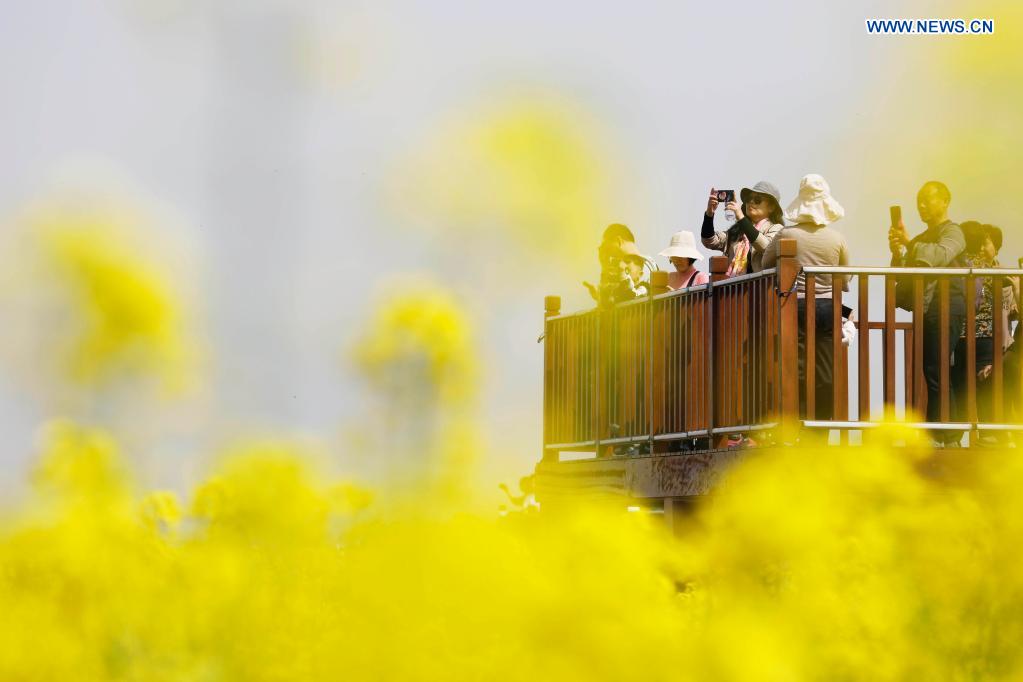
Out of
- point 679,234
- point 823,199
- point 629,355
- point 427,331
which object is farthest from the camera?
point 629,355

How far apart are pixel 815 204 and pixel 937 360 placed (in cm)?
94

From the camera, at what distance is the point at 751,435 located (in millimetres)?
9078

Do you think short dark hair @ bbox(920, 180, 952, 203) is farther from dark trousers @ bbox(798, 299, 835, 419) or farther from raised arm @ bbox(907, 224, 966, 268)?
dark trousers @ bbox(798, 299, 835, 419)

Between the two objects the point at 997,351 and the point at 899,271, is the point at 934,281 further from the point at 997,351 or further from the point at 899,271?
the point at 997,351

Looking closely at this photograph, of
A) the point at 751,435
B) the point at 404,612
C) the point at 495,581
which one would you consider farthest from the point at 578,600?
the point at 751,435

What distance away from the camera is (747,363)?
29.8 ft

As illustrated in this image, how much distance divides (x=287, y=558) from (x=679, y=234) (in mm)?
3707

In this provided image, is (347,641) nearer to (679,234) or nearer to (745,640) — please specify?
(745,640)

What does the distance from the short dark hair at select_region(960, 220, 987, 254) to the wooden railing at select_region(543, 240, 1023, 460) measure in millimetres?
661

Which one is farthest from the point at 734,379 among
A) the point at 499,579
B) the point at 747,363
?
the point at 499,579

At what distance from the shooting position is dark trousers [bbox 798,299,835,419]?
8703 mm

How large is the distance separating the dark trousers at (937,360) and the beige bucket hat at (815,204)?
662 millimetres

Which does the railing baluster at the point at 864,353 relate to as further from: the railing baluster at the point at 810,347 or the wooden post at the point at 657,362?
the wooden post at the point at 657,362

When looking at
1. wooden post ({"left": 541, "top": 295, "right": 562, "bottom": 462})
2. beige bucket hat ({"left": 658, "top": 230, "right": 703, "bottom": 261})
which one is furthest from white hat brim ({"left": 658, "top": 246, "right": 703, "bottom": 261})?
wooden post ({"left": 541, "top": 295, "right": 562, "bottom": 462})
